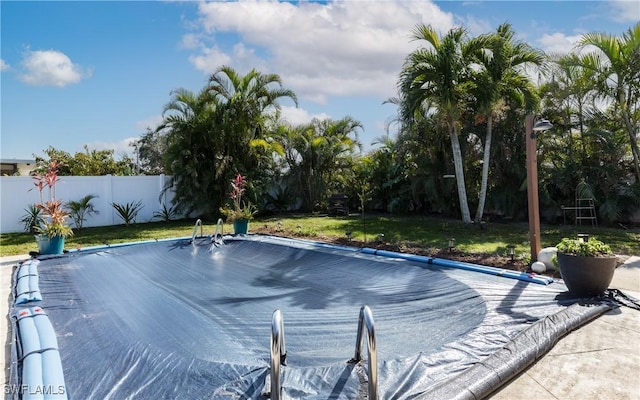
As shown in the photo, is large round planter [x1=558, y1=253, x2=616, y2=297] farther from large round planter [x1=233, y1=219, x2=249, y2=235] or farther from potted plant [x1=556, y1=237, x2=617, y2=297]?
large round planter [x1=233, y1=219, x2=249, y2=235]

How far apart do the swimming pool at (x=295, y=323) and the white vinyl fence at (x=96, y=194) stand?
4.99 meters

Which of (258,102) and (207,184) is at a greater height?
(258,102)

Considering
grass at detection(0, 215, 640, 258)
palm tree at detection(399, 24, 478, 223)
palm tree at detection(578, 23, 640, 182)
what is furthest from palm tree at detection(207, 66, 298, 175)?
palm tree at detection(578, 23, 640, 182)

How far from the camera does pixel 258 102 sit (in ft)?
40.6

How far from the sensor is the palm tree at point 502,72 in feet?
28.8

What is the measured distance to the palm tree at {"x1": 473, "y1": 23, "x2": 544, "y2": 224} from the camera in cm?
878

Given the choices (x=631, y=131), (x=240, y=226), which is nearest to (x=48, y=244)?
(x=240, y=226)

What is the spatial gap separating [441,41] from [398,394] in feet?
28.5

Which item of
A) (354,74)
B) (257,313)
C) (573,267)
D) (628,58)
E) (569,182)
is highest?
(354,74)

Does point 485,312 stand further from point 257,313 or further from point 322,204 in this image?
point 322,204

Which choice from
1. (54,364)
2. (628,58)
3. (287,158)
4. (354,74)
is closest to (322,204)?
(287,158)

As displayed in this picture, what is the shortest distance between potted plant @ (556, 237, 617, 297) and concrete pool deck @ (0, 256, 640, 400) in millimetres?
287

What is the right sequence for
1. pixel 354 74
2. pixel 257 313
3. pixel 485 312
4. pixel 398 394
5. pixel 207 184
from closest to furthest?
pixel 398 394 → pixel 485 312 → pixel 257 313 → pixel 354 74 → pixel 207 184

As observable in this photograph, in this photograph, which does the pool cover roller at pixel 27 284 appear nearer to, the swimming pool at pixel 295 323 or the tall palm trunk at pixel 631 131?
the swimming pool at pixel 295 323
